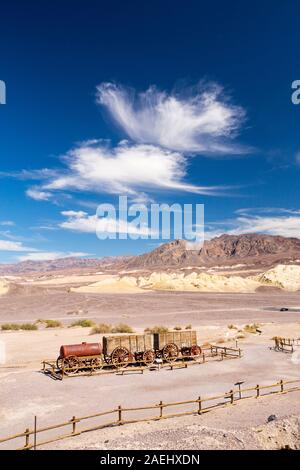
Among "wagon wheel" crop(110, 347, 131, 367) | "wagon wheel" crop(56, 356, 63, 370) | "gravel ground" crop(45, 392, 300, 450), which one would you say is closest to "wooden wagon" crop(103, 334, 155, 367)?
"wagon wheel" crop(110, 347, 131, 367)

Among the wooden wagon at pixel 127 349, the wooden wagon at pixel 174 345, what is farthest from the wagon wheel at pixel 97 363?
the wooden wagon at pixel 174 345

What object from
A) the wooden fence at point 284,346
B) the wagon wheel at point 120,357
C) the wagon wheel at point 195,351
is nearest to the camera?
the wagon wheel at point 120,357

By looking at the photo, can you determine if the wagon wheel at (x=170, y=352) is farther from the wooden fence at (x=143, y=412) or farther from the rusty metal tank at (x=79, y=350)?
the wooden fence at (x=143, y=412)

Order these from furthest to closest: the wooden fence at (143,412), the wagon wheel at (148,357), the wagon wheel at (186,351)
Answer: the wagon wheel at (186,351) → the wagon wheel at (148,357) → the wooden fence at (143,412)

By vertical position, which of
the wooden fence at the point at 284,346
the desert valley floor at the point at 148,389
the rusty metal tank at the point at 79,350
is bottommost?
the desert valley floor at the point at 148,389

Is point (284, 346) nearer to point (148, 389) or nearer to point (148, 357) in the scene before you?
point (148, 357)

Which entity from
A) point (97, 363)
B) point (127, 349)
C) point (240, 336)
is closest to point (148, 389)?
point (97, 363)

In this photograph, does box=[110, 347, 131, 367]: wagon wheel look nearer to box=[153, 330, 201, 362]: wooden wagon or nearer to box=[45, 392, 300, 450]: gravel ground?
box=[153, 330, 201, 362]: wooden wagon

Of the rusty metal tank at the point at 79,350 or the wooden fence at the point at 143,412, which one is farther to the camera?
the rusty metal tank at the point at 79,350
